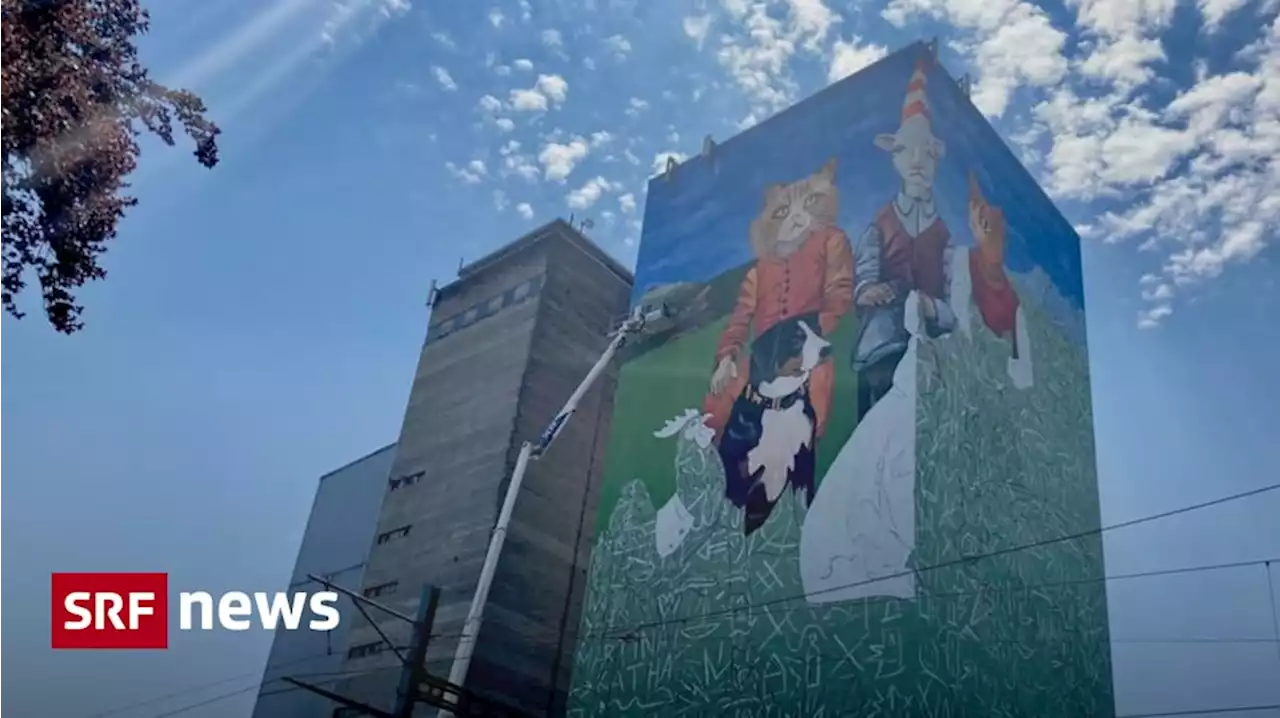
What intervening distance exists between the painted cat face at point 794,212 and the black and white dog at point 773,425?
2957 mm

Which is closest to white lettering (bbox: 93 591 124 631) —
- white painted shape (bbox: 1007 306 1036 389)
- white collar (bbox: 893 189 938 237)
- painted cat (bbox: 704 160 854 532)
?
painted cat (bbox: 704 160 854 532)

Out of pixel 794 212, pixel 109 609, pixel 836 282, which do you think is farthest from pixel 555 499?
pixel 109 609

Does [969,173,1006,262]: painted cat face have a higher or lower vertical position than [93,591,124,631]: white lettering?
higher

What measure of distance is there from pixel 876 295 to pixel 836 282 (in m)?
1.57

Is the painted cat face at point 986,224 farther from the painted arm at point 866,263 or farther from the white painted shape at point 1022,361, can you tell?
the painted arm at point 866,263

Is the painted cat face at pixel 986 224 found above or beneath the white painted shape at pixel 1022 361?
above

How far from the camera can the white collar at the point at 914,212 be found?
29.6m

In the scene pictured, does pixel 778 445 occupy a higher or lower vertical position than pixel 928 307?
lower

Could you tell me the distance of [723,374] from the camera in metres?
32.0

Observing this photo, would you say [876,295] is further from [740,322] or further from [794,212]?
[794,212]

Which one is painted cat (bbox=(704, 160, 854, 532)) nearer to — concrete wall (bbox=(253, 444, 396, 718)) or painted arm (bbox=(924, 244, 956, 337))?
painted arm (bbox=(924, 244, 956, 337))

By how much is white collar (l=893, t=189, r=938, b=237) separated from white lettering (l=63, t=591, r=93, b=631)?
21.2 m

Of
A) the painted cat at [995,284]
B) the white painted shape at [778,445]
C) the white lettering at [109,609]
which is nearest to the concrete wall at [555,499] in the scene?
the white painted shape at [778,445]

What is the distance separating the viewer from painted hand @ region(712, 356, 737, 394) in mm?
31750
